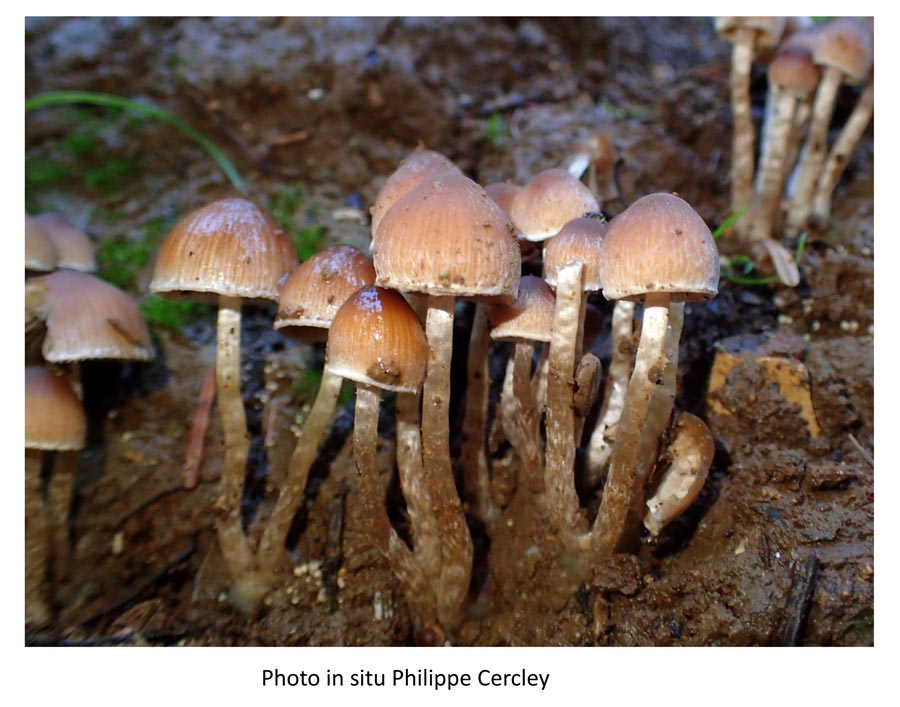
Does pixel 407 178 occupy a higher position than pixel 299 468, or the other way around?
pixel 407 178

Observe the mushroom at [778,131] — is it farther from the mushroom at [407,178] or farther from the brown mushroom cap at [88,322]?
the brown mushroom cap at [88,322]

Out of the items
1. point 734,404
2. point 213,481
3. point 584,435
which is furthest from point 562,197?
point 213,481

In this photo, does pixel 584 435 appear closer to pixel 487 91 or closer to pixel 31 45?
pixel 487 91

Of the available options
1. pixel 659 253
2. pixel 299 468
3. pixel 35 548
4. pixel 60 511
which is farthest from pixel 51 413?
pixel 659 253

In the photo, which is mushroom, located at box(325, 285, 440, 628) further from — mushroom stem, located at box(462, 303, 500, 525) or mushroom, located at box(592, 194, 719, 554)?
mushroom, located at box(592, 194, 719, 554)

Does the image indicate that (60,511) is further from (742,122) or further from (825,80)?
(825,80)

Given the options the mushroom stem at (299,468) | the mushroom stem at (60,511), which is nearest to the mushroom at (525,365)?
the mushroom stem at (299,468)

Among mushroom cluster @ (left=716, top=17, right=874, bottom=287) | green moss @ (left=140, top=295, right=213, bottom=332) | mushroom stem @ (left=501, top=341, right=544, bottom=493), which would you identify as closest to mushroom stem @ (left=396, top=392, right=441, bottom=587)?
mushroom stem @ (left=501, top=341, right=544, bottom=493)
